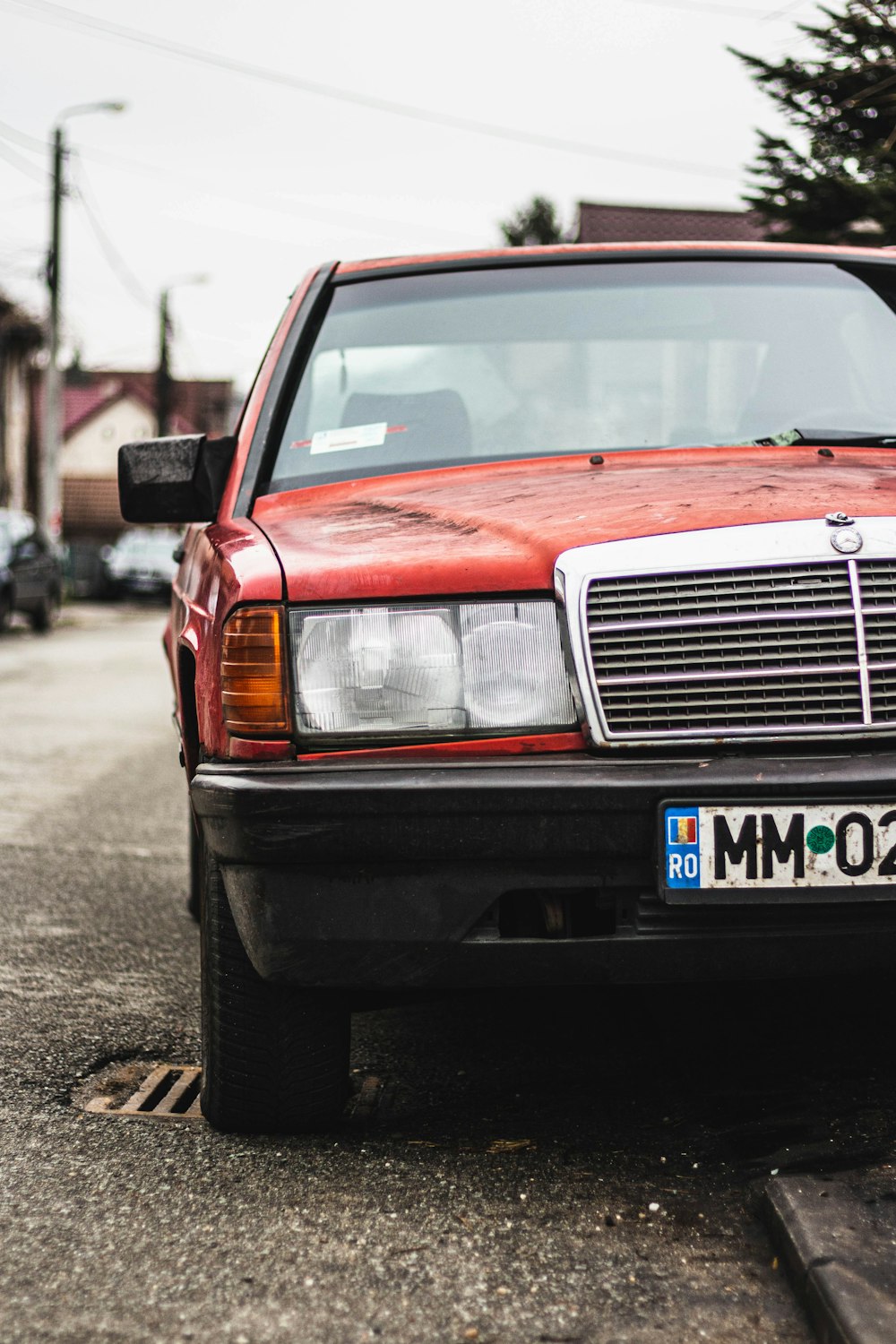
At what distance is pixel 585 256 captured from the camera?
3803 mm

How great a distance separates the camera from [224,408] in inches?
3022

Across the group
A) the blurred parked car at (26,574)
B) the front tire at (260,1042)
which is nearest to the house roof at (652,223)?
the front tire at (260,1042)

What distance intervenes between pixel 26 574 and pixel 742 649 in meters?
19.1

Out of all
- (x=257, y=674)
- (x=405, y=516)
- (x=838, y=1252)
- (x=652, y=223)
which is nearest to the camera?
(x=838, y=1252)

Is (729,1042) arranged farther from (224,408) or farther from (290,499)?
(224,408)

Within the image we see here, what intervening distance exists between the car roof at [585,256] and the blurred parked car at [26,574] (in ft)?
54.8

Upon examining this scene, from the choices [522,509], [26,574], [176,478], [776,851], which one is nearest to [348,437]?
[176,478]

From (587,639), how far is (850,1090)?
3.97 ft

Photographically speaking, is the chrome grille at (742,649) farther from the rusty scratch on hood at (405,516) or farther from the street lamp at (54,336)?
the street lamp at (54,336)

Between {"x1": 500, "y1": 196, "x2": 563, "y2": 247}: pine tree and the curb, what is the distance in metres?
35.2

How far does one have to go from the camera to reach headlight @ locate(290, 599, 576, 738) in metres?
2.51

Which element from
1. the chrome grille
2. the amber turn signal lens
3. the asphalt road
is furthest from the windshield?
the asphalt road

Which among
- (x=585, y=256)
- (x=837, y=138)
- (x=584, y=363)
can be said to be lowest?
(x=584, y=363)

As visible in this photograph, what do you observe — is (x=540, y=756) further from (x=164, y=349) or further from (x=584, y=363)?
(x=164, y=349)
